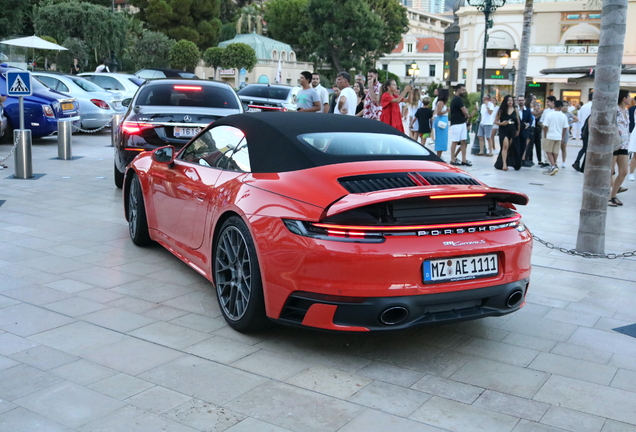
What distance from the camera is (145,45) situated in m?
50.8

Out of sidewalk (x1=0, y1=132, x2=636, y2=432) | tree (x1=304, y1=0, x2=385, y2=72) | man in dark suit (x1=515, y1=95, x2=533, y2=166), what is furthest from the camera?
tree (x1=304, y1=0, x2=385, y2=72)

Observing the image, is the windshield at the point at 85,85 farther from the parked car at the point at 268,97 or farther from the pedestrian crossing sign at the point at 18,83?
the pedestrian crossing sign at the point at 18,83

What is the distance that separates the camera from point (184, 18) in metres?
67.0

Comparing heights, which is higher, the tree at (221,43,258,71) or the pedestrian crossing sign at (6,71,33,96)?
the tree at (221,43,258,71)

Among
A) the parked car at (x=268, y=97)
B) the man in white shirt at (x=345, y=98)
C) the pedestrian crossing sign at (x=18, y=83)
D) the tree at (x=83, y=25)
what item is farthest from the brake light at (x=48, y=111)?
the tree at (x=83, y=25)

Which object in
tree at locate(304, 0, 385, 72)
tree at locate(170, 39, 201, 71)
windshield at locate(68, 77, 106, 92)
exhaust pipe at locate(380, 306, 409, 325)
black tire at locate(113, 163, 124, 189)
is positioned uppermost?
tree at locate(304, 0, 385, 72)

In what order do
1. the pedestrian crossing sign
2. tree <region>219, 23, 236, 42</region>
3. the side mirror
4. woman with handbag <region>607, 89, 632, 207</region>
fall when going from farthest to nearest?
1. tree <region>219, 23, 236, 42</region>
2. the pedestrian crossing sign
3. woman with handbag <region>607, 89, 632, 207</region>
4. the side mirror

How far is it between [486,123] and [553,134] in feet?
11.2

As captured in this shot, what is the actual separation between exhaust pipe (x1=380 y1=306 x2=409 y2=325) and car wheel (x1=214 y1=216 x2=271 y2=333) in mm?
816

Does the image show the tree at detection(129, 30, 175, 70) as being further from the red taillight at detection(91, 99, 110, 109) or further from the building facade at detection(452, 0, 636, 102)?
the red taillight at detection(91, 99, 110, 109)

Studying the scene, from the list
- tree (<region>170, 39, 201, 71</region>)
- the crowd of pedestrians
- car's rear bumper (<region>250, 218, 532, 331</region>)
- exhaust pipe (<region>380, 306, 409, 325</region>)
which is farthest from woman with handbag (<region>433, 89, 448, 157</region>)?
tree (<region>170, 39, 201, 71</region>)

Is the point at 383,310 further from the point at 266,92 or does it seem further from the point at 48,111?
the point at 266,92

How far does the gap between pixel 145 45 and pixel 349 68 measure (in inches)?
1074

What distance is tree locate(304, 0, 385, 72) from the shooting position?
67812 millimetres
